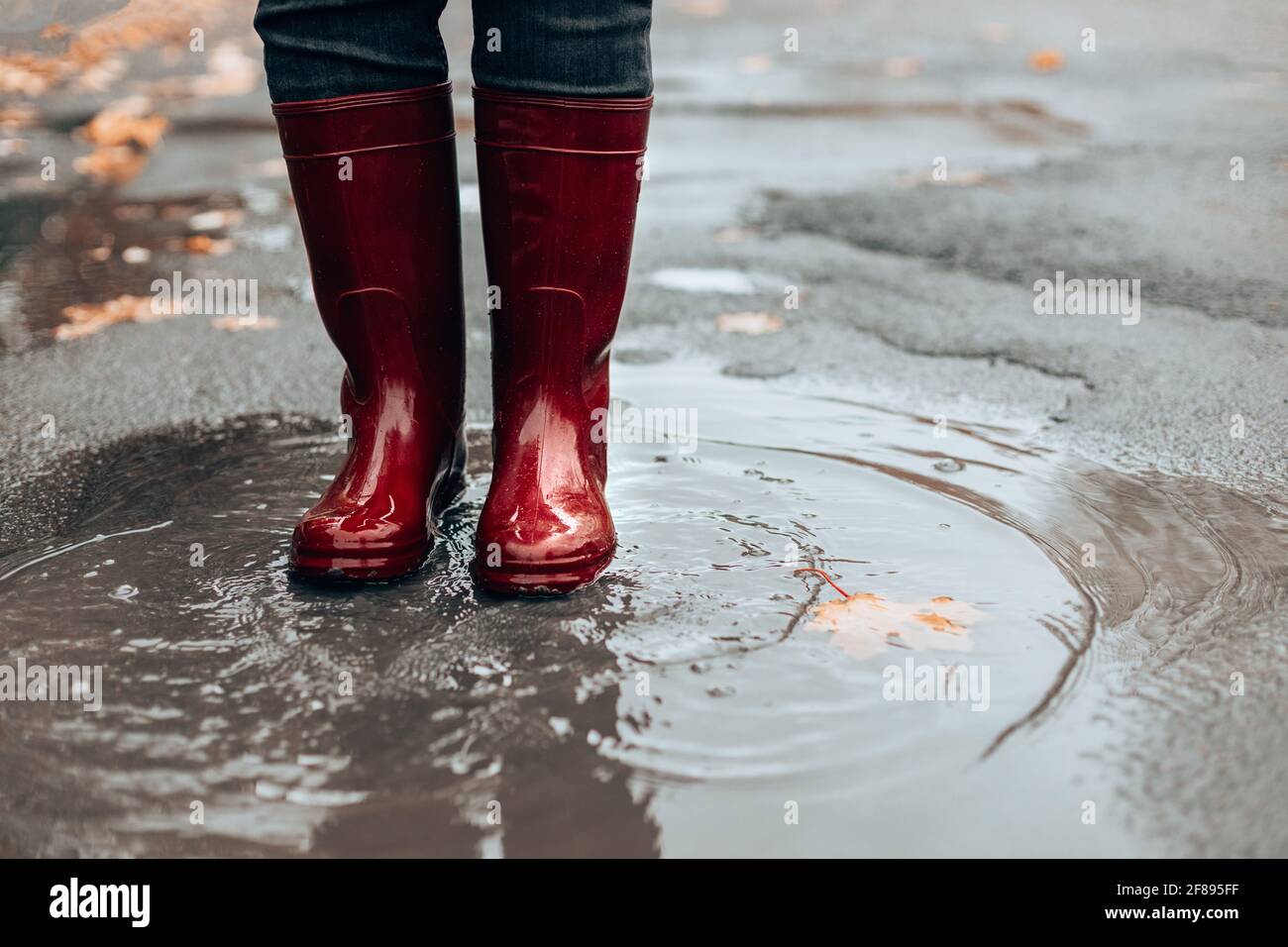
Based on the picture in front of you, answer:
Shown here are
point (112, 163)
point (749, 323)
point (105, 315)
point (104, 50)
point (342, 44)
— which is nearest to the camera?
point (342, 44)

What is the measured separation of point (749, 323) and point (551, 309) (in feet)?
4.10

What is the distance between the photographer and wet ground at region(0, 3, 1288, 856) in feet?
4.12

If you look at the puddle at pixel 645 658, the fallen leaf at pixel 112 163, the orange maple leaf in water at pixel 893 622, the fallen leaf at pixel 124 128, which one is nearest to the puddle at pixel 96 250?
A: the fallen leaf at pixel 112 163

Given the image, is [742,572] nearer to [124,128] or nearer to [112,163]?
[112,163]

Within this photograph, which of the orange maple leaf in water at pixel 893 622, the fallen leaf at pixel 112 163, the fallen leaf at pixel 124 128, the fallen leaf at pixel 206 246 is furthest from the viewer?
the fallen leaf at pixel 124 128

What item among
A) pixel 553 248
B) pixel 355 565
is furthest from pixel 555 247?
pixel 355 565

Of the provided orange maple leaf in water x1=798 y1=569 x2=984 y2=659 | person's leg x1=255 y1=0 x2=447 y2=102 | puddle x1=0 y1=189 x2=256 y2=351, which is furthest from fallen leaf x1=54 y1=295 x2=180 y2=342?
orange maple leaf in water x1=798 y1=569 x2=984 y2=659

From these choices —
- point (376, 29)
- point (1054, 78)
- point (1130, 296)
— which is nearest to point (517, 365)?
point (376, 29)

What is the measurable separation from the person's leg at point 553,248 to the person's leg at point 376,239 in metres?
0.09

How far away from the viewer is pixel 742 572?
171 centimetres

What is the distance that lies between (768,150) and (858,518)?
3102mm

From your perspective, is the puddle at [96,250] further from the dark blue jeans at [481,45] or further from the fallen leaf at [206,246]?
the dark blue jeans at [481,45]

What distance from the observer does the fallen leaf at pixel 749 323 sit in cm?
285

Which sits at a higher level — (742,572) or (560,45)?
(560,45)
